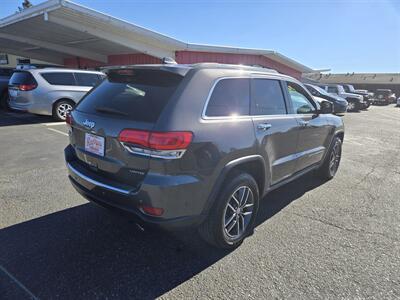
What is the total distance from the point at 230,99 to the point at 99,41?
48.6 ft

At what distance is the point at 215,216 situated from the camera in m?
2.91

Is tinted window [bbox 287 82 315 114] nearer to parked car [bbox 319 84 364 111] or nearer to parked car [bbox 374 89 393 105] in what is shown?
parked car [bbox 319 84 364 111]

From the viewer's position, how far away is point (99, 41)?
1588cm

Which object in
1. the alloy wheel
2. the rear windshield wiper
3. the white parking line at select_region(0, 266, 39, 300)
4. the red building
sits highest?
the red building

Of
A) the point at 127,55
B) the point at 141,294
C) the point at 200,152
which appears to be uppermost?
the point at 127,55

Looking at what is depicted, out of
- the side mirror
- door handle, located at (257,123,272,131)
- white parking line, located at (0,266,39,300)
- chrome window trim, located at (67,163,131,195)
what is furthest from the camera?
the side mirror

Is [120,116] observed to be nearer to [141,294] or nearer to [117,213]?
[117,213]

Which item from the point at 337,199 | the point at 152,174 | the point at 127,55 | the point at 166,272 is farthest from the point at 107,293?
the point at 127,55

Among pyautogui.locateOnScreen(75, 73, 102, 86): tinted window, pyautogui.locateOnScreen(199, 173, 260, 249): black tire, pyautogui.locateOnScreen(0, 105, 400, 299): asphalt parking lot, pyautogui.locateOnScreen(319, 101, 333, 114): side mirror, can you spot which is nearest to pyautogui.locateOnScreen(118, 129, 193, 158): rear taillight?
pyautogui.locateOnScreen(199, 173, 260, 249): black tire

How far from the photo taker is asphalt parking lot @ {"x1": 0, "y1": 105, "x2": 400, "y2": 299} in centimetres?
255

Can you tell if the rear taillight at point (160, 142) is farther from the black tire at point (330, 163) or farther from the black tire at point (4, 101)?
the black tire at point (4, 101)

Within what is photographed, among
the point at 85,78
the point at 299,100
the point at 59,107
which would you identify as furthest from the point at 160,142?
the point at 85,78

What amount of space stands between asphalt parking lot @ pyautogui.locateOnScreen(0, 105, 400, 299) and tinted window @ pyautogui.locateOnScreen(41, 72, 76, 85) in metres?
5.76

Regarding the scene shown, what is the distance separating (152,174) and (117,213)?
582mm
